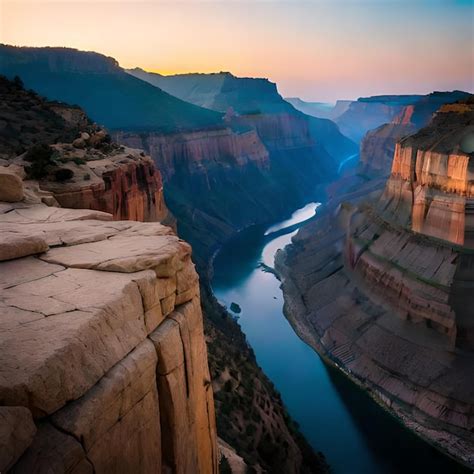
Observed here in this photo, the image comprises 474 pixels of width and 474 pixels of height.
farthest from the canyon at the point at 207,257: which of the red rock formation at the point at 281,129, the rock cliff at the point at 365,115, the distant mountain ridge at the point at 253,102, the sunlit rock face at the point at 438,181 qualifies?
the rock cliff at the point at 365,115

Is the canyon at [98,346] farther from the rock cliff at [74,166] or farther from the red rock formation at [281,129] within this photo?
the red rock formation at [281,129]

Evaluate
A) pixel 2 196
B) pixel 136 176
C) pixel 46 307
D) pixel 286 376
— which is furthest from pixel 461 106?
pixel 46 307

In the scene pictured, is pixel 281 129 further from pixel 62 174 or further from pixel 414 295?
pixel 62 174

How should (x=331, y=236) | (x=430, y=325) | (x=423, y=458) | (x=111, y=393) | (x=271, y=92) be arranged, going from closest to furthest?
(x=111, y=393) → (x=423, y=458) → (x=430, y=325) → (x=331, y=236) → (x=271, y=92)

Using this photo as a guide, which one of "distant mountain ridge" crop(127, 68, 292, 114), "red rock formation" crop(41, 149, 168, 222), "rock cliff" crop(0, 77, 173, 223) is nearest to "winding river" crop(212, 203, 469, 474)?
"rock cliff" crop(0, 77, 173, 223)

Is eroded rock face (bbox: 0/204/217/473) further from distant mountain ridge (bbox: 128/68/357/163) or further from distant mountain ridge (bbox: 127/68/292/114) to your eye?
distant mountain ridge (bbox: 127/68/292/114)

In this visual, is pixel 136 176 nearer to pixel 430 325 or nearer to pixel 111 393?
pixel 111 393
